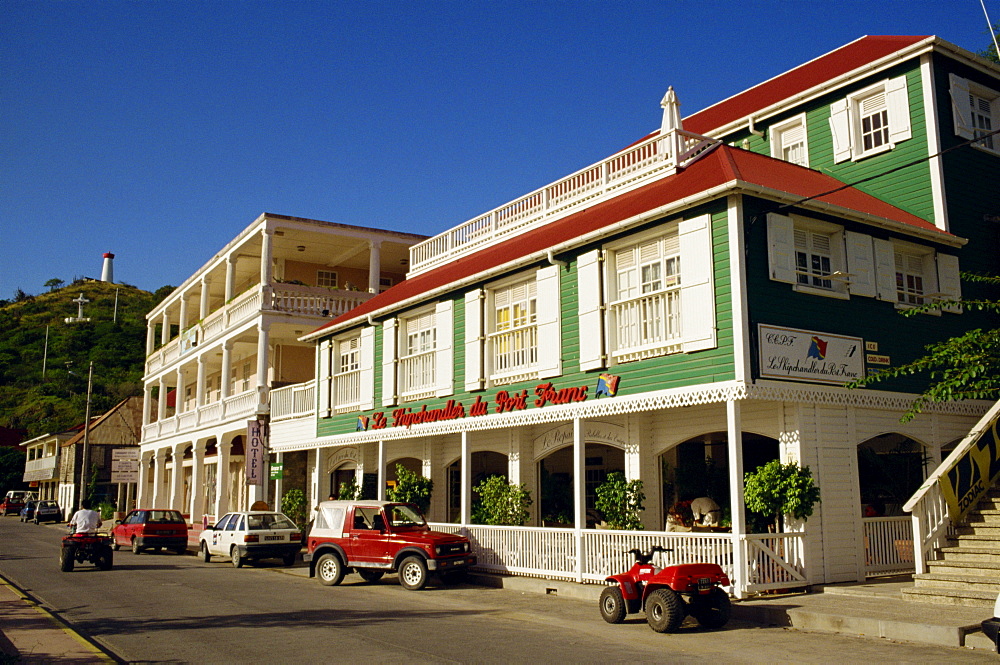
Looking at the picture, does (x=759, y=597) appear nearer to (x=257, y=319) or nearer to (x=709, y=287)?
(x=709, y=287)

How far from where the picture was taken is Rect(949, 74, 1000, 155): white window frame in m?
18.7

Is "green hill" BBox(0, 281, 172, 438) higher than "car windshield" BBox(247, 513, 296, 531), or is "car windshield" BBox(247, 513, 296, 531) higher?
"green hill" BBox(0, 281, 172, 438)

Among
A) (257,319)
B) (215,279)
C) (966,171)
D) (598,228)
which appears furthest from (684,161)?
(215,279)

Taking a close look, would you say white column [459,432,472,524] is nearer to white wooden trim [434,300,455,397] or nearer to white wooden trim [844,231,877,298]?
white wooden trim [434,300,455,397]

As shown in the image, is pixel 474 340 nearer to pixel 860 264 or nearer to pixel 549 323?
pixel 549 323

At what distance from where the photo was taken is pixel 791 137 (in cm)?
2105

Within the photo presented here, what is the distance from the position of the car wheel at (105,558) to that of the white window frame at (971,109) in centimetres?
2220

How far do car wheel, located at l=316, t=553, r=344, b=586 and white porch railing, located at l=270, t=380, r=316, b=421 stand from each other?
30.5ft

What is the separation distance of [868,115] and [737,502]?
35.0 ft

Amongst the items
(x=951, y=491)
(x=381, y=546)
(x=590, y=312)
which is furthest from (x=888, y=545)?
(x=381, y=546)

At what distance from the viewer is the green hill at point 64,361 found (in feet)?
287

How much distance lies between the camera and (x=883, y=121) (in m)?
19.2

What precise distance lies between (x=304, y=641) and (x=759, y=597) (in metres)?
6.80

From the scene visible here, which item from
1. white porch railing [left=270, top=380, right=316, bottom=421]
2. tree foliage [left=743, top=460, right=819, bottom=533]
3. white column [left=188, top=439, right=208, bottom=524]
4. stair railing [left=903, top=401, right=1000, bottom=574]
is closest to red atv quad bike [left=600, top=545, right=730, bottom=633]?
tree foliage [left=743, top=460, right=819, bottom=533]
